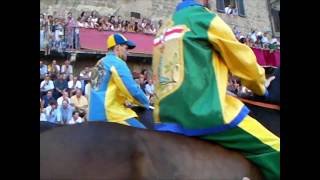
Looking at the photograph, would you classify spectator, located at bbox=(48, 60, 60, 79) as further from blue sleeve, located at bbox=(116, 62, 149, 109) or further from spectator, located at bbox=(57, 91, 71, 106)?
blue sleeve, located at bbox=(116, 62, 149, 109)

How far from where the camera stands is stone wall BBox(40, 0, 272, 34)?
50.2 feet

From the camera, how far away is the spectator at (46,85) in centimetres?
1039

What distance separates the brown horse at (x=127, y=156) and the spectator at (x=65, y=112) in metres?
5.40

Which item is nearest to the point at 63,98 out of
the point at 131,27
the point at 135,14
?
the point at 131,27

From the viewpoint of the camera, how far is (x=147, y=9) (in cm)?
1888

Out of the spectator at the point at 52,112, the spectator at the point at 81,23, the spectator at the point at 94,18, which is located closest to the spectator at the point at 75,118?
the spectator at the point at 52,112

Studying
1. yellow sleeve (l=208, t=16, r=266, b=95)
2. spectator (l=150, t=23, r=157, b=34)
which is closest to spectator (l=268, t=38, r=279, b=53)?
spectator (l=150, t=23, r=157, b=34)

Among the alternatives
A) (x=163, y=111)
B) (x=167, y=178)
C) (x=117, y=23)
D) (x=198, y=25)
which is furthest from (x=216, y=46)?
(x=117, y=23)

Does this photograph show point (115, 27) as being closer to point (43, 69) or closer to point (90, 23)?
point (90, 23)

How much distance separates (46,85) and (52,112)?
6.17 feet

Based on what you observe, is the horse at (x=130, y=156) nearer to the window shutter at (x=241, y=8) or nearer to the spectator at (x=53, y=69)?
the spectator at (x=53, y=69)

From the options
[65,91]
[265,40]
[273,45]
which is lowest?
[65,91]

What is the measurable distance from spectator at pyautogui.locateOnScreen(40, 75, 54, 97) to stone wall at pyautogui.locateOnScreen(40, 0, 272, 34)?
3649 mm

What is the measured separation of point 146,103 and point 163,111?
183 centimetres
